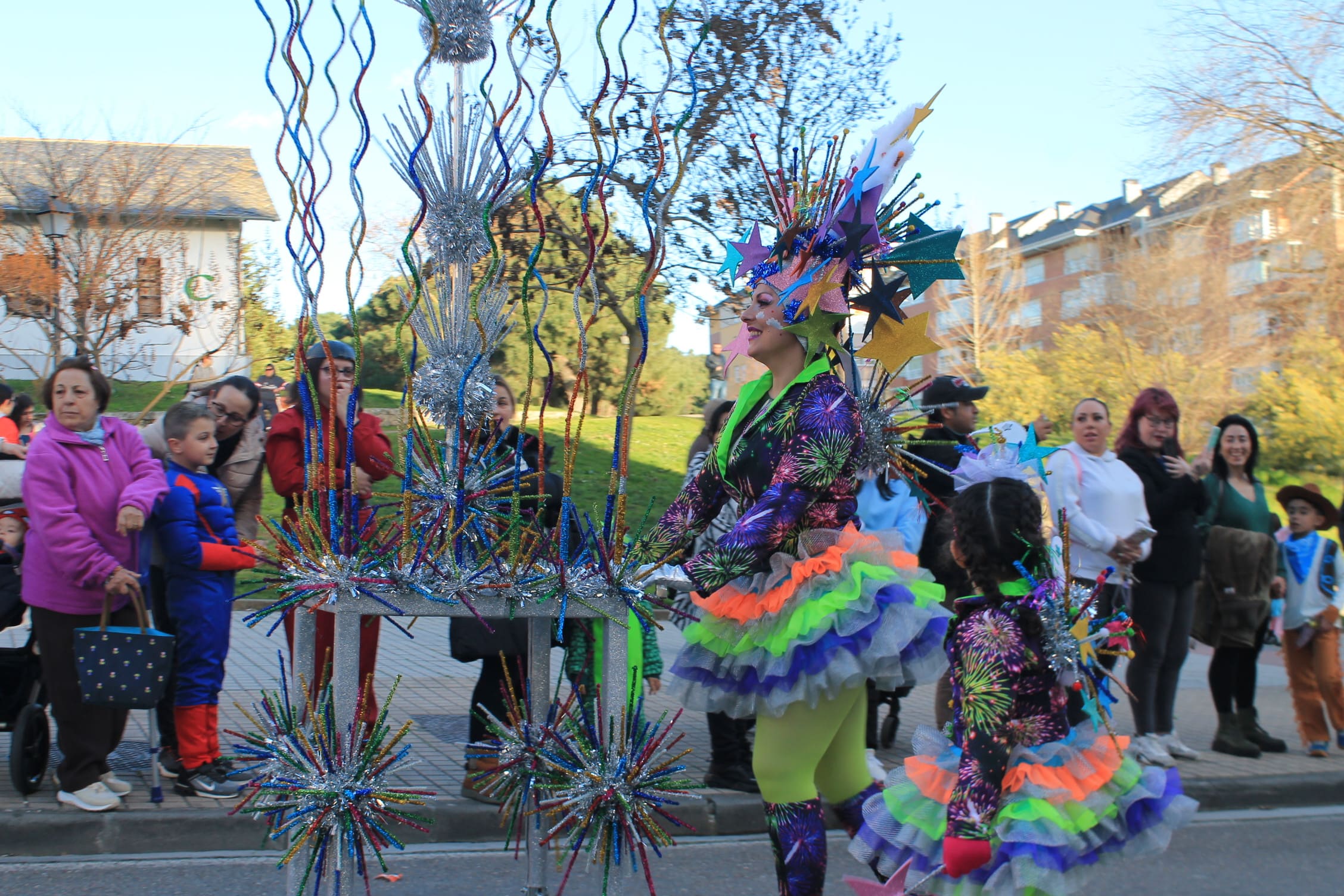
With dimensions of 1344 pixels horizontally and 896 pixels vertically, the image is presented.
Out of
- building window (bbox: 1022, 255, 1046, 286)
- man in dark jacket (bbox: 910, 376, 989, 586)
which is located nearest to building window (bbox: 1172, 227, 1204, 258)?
man in dark jacket (bbox: 910, 376, 989, 586)

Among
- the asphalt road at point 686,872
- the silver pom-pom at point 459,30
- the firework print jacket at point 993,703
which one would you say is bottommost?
the asphalt road at point 686,872

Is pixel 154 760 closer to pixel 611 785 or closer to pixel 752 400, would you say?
pixel 611 785

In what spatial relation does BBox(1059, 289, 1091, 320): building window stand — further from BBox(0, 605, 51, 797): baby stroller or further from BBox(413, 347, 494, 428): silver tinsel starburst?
BBox(413, 347, 494, 428): silver tinsel starburst

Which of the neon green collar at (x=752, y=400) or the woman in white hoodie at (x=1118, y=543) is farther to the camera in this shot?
the woman in white hoodie at (x=1118, y=543)

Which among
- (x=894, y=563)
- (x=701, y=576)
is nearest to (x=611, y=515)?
(x=701, y=576)

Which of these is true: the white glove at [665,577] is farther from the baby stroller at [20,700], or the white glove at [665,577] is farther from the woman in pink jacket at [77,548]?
the baby stroller at [20,700]

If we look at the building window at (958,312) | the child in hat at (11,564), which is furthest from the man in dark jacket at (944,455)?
the building window at (958,312)

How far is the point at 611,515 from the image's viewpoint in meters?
3.12

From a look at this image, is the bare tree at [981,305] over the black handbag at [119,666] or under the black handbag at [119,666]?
over

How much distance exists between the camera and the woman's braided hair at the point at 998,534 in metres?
3.01

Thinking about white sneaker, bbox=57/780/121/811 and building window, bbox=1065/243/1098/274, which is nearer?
white sneaker, bbox=57/780/121/811

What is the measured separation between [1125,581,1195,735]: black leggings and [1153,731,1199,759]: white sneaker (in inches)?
1.6

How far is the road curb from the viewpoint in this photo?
436 cm

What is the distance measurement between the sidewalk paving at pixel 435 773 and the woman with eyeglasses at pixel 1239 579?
8.5 inches
